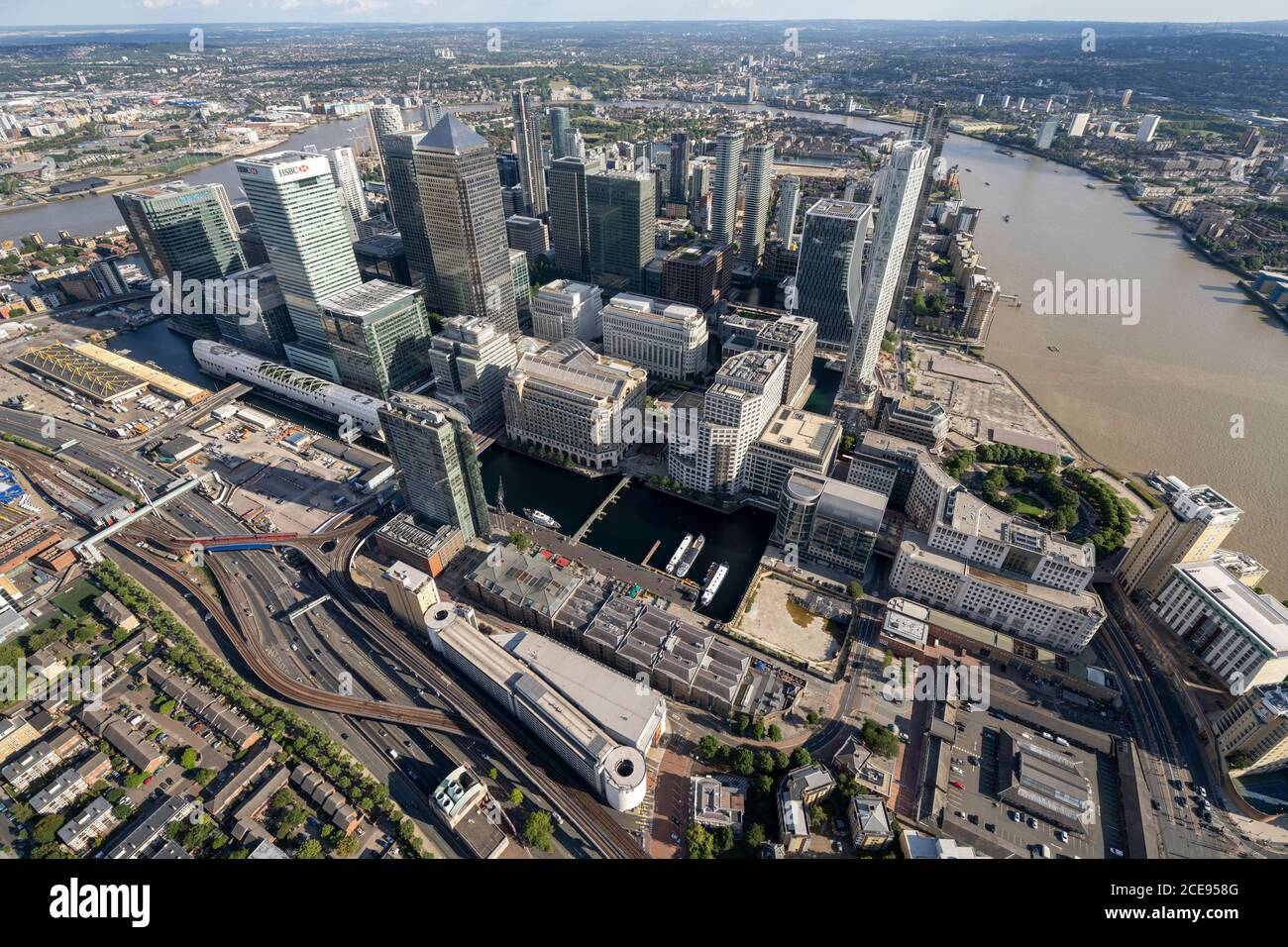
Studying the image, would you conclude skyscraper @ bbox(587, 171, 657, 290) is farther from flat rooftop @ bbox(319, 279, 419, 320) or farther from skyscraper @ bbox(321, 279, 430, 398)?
flat rooftop @ bbox(319, 279, 419, 320)

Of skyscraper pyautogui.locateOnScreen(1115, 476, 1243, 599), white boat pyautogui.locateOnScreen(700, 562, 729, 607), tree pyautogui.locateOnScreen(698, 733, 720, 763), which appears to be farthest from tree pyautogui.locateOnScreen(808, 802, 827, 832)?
skyscraper pyautogui.locateOnScreen(1115, 476, 1243, 599)

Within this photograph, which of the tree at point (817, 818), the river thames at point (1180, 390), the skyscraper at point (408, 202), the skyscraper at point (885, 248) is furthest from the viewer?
the skyscraper at point (408, 202)

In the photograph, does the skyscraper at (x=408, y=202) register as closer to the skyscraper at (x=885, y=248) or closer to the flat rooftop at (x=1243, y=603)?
the skyscraper at (x=885, y=248)

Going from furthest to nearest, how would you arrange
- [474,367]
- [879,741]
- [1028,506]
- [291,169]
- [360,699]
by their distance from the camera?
[474,367] < [291,169] < [1028,506] < [360,699] < [879,741]

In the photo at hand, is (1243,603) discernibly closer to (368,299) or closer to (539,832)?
(539,832)

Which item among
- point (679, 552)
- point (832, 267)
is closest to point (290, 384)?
point (679, 552)

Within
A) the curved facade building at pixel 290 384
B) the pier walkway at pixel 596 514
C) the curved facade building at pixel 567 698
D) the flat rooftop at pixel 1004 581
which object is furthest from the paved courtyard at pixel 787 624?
the curved facade building at pixel 290 384
